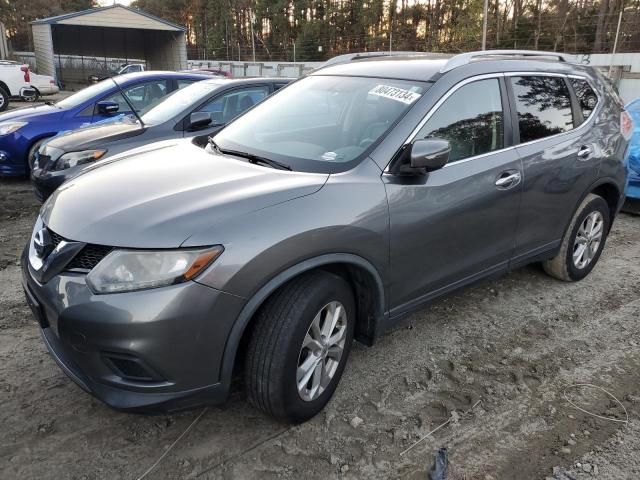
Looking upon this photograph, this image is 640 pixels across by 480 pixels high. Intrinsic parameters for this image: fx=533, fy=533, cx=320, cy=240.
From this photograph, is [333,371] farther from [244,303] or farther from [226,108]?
[226,108]

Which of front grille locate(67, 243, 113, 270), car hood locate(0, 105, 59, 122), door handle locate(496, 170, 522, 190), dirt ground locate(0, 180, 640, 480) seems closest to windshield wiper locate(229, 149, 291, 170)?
front grille locate(67, 243, 113, 270)

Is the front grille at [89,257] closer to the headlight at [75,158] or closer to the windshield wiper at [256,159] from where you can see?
the windshield wiper at [256,159]

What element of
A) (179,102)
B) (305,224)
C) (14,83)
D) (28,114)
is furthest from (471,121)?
(14,83)

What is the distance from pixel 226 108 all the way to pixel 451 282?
4.05m

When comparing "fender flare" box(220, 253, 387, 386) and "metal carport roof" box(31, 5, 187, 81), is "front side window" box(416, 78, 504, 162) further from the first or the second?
"metal carport roof" box(31, 5, 187, 81)

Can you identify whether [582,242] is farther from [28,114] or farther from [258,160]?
[28,114]

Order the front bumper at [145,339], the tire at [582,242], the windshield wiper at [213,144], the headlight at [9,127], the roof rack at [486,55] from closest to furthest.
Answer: the front bumper at [145,339] < the roof rack at [486,55] < the windshield wiper at [213,144] < the tire at [582,242] < the headlight at [9,127]

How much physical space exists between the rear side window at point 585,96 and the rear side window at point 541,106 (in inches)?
5.6

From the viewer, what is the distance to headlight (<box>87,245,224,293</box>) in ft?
6.82

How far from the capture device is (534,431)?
2654 mm

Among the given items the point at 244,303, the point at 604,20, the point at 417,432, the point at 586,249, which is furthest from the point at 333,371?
the point at 604,20

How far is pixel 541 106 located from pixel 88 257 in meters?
3.05

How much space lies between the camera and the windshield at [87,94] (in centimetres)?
700

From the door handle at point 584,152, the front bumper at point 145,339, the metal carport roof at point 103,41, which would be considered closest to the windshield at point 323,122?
the front bumper at point 145,339
